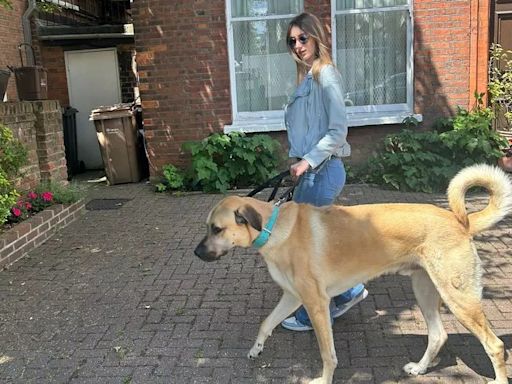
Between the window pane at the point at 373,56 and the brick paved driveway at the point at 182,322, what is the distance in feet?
11.4

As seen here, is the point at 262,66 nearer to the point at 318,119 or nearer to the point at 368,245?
the point at 318,119

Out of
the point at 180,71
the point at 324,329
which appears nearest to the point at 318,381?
the point at 324,329

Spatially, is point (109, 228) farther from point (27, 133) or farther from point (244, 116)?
point (244, 116)

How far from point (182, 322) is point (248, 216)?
4.97 ft

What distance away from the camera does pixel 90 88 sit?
11703 millimetres

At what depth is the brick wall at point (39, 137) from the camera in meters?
7.04

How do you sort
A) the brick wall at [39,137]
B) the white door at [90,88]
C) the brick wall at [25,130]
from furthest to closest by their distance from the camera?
the white door at [90,88], the brick wall at [39,137], the brick wall at [25,130]

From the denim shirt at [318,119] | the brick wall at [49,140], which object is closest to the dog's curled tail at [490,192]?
the denim shirt at [318,119]

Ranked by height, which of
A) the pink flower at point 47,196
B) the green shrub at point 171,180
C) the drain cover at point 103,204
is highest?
the pink flower at point 47,196

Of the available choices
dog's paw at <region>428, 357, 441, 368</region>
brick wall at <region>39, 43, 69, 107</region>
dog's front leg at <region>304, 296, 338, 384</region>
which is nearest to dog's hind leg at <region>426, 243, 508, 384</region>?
dog's paw at <region>428, 357, 441, 368</region>

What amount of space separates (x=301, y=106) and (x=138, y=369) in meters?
2.04

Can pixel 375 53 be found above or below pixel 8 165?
above

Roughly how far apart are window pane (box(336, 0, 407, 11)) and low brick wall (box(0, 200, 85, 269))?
508 centimetres

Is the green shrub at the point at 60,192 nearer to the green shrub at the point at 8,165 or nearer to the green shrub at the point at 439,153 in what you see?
the green shrub at the point at 8,165
